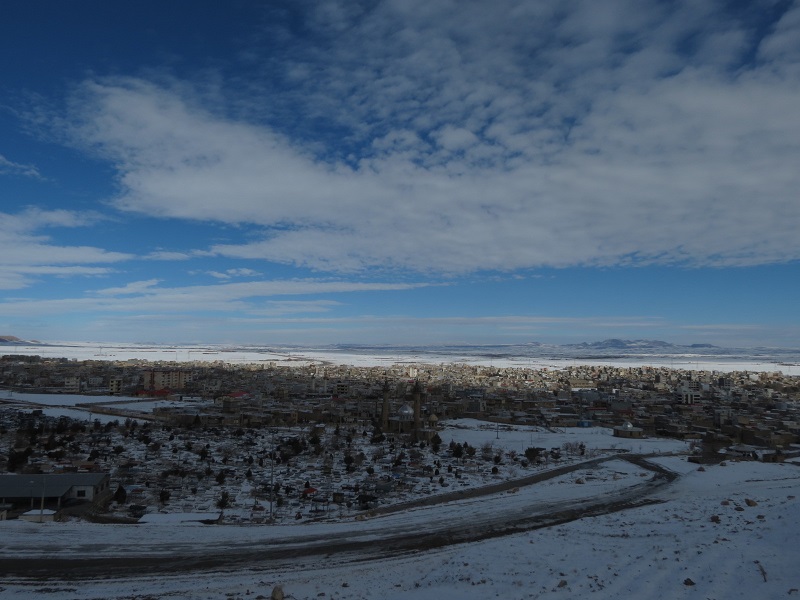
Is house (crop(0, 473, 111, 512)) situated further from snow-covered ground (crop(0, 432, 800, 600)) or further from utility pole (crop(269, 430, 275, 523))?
utility pole (crop(269, 430, 275, 523))

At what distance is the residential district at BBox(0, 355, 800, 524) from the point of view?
64.4 feet

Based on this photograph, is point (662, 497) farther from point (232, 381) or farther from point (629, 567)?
point (232, 381)

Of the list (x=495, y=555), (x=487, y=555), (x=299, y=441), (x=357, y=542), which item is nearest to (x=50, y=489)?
(x=357, y=542)

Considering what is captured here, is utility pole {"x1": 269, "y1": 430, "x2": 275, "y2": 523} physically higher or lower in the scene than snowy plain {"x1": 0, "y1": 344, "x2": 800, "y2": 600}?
lower

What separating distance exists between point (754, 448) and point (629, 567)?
2837 cm

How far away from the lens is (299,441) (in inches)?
1320

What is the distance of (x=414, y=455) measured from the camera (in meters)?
29.3

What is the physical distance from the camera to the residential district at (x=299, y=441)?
64.4 feet

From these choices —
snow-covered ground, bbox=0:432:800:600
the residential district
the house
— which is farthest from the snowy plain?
the house

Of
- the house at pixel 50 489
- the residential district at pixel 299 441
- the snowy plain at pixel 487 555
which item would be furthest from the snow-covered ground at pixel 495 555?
→ the house at pixel 50 489

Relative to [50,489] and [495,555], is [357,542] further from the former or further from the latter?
[50,489]

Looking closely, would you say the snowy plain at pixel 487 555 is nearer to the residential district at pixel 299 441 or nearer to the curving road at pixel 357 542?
the curving road at pixel 357 542

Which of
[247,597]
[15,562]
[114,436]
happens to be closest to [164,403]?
[114,436]

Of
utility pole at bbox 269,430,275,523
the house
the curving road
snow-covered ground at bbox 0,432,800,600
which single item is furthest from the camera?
utility pole at bbox 269,430,275,523
